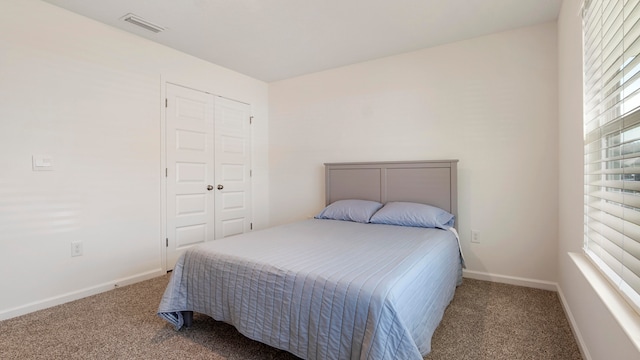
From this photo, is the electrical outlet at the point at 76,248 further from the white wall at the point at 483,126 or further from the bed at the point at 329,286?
the white wall at the point at 483,126

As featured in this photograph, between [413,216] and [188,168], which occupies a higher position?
[188,168]

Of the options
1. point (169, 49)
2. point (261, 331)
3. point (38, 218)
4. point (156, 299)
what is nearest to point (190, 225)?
point (156, 299)

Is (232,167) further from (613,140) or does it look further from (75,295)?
(613,140)

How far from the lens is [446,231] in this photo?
2604 mm

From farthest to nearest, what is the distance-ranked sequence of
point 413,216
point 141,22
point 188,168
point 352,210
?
point 188,168 < point 352,210 < point 413,216 < point 141,22

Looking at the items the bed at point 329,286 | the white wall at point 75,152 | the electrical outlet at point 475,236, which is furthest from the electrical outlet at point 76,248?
the electrical outlet at point 475,236

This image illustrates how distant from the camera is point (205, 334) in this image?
1970 mm

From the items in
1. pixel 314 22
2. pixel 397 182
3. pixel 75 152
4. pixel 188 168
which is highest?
pixel 314 22

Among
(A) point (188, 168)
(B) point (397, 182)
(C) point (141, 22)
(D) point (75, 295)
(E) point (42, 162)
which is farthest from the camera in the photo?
(A) point (188, 168)

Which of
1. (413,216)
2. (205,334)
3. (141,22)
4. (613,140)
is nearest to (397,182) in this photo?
(413,216)

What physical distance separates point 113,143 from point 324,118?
229 centimetres

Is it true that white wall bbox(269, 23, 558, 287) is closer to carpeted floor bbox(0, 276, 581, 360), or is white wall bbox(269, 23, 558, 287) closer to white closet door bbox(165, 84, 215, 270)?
carpeted floor bbox(0, 276, 581, 360)

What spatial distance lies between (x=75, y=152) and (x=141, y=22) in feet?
4.10

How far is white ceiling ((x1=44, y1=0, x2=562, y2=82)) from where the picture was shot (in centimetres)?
239
